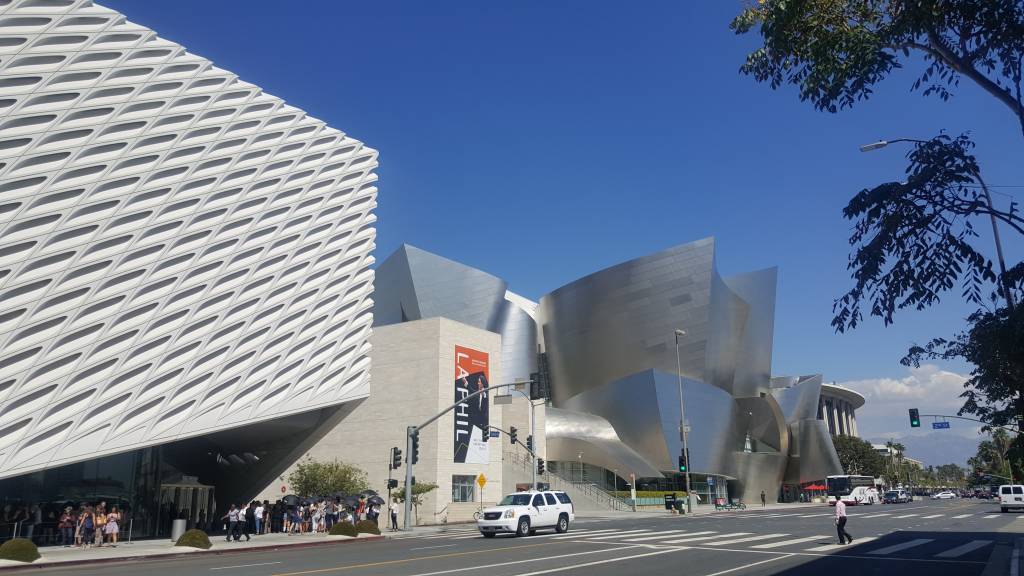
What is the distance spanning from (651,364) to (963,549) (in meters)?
54.1

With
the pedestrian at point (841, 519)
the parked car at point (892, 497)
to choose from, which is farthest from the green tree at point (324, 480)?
the parked car at point (892, 497)

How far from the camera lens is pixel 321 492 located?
39625 mm

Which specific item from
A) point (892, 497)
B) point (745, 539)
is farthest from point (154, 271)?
point (892, 497)

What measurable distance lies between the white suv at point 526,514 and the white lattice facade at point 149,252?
1857 centimetres

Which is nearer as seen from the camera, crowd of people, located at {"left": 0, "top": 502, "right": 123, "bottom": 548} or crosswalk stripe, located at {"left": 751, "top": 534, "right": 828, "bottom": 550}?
crosswalk stripe, located at {"left": 751, "top": 534, "right": 828, "bottom": 550}

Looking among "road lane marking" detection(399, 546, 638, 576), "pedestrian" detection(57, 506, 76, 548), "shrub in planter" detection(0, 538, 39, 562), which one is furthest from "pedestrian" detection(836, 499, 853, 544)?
"pedestrian" detection(57, 506, 76, 548)

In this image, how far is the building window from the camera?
144 ft

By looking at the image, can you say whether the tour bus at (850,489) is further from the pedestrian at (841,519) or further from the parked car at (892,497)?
the pedestrian at (841,519)

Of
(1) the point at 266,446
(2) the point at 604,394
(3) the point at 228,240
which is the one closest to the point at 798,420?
(2) the point at 604,394

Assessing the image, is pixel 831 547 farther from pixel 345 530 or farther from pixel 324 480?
pixel 324 480

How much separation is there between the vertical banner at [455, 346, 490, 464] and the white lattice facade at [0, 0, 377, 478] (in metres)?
6.64

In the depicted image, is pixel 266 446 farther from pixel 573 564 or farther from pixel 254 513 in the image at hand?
pixel 573 564

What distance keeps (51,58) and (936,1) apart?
3931 centimetres

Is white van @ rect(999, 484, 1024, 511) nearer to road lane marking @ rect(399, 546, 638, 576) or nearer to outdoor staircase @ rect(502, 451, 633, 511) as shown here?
outdoor staircase @ rect(502, 451, 633, 511)
